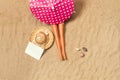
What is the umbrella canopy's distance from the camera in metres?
1.14

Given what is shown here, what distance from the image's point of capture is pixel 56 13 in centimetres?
115

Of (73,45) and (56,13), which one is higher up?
(56,13)

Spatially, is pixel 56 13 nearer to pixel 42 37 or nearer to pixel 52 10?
pixel 52 10

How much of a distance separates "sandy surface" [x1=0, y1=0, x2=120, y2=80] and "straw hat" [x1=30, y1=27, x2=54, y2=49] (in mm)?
34

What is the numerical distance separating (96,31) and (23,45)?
40 centimetres

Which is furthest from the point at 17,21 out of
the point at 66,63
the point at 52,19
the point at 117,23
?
the point at 117,23

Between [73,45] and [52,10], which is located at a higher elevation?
[52,10]

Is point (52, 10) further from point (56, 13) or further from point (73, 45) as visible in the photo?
point (73, 45)

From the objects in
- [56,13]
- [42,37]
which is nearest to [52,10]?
[56,13]

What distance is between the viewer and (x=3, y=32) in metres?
1.25

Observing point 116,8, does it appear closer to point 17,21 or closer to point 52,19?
point 52,19

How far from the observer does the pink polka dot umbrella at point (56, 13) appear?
1.14 meters

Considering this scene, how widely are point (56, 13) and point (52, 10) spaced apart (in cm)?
3

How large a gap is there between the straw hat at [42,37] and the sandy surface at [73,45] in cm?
3
